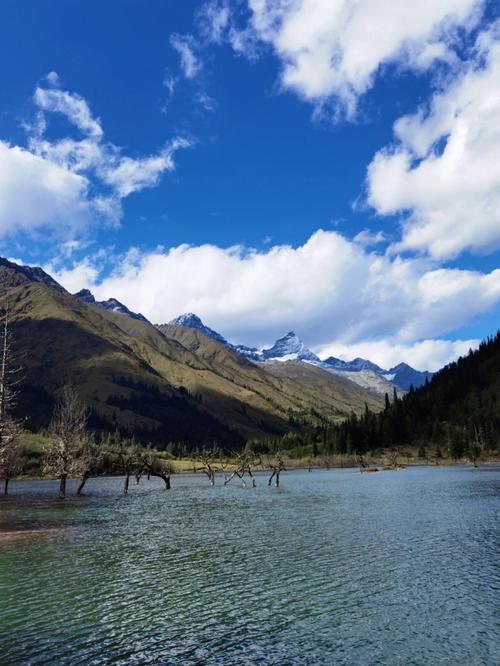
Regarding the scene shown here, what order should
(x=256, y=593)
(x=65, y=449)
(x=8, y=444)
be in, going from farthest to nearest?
(x=65, y=449) < (x=8, y=444) < (x=256, y=593)

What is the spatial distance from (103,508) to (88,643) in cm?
6954

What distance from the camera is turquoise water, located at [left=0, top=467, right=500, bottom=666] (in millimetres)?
23141

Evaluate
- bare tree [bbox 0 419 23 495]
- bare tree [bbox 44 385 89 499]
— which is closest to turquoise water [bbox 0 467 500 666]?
bare tree [bbox 0 419 23 495]

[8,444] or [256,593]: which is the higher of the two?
[8,444]

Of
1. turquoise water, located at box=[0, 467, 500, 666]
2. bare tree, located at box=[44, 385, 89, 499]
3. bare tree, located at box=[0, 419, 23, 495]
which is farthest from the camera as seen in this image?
bare tree, located at box=[44, 385, 89, 499]

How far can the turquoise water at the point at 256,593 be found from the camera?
23141 millimetres

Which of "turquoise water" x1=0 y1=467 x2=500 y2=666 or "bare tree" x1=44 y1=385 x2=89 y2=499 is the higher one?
"bare tree" x1=44 y1=385 x2=89 y2=499

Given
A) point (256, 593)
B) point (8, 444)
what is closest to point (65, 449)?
point (8, 444)

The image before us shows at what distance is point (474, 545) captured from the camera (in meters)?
45.9

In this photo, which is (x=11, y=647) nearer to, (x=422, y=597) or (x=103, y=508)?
(x=422, y=597)

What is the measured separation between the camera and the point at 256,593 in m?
32.1

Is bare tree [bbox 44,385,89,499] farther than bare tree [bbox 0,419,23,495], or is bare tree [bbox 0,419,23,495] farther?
bare tree [bbox 44,385,89,499]

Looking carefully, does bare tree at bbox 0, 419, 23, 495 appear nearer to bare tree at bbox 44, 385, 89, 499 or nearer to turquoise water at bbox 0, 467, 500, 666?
bare tree at bbox 44, 385, 89, 499

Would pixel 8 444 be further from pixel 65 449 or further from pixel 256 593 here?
pixel 256 593
